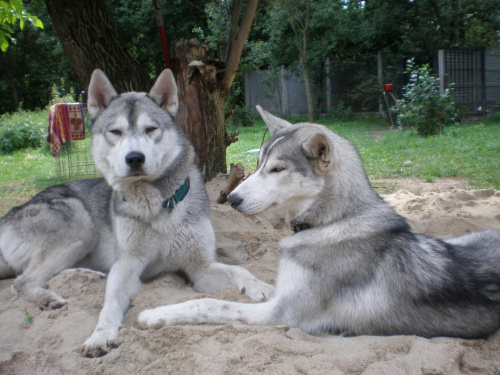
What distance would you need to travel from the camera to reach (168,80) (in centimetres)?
363

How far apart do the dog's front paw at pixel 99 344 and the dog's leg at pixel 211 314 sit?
230 millimetres

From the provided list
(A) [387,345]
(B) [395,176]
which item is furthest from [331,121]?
(A) [387,345]

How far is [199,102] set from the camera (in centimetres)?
548

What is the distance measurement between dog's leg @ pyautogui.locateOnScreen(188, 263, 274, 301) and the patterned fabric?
4.99 meters

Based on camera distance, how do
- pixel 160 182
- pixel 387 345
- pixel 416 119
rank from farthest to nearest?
pixel 416 119
pixel 160 182
pixel 387 345

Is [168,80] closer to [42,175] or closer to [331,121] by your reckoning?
[42,175]

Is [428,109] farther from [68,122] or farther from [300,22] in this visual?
[68,122]

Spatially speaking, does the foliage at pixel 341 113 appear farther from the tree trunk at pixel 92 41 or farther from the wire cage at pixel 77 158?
the tree trunk at pixel 92 41

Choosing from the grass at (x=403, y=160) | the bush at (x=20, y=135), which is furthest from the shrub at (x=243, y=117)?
the bush at (x=20, y=135)

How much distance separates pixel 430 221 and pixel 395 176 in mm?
2529

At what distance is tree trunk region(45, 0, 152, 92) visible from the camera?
493 cm

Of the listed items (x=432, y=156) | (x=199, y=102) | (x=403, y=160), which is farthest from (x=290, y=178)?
(x=432, y=156)

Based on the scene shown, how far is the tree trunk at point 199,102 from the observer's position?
529 centimetres

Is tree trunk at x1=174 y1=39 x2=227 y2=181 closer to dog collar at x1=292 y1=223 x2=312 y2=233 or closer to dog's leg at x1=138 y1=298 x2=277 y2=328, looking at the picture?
dog collar at x1=292 y1=223 x2=312 y2=233
